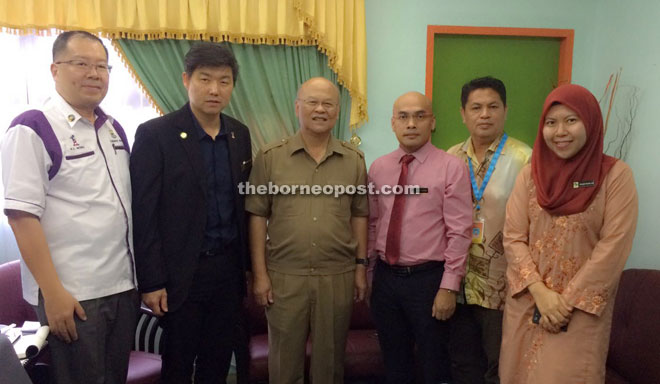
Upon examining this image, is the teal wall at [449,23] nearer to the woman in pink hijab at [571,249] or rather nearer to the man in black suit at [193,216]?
the man in black suit at [193,216]

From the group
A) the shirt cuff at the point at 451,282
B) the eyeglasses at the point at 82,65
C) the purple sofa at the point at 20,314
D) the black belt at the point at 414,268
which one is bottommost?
the purple sofa at the point at 20,314

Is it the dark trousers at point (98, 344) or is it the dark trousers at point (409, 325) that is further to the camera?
the dark trousers at point (409, 325)

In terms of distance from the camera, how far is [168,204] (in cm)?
174

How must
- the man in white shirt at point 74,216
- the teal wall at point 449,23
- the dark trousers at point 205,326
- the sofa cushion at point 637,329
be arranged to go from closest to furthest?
the man in white shirt at point 74,216, the dark trousers at point 205,326, the sofa cushion at point 637,329, the teal wall at point 449,23

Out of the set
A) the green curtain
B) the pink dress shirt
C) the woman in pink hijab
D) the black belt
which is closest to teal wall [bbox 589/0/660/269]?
the woman in pink hijab

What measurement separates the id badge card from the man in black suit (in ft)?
3.42

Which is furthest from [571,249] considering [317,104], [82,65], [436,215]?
[82,65]

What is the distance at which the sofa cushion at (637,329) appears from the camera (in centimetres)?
205

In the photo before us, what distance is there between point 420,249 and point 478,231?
0.92ft

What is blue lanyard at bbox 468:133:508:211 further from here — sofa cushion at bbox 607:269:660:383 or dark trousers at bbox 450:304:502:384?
sofa cushion at bbox 607:269:660:383

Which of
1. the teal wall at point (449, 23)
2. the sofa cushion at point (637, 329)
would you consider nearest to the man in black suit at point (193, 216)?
the teal wall at point (449, 23)

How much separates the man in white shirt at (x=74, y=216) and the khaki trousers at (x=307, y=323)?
64 centimetres

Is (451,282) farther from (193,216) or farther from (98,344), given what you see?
(98,344)

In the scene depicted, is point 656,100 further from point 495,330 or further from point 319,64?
point 319,64
